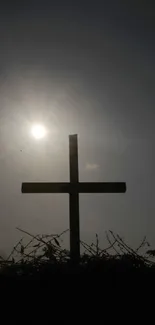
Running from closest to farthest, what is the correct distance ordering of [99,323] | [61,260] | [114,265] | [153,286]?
[99,323], [153,286], [114,265], [61,260]

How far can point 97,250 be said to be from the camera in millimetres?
4715

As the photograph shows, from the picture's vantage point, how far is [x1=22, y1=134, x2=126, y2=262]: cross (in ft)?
21.2

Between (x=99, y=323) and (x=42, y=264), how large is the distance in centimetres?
116

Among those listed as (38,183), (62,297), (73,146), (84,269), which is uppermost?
(73,146)

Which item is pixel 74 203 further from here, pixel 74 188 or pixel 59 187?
pixel 59 187

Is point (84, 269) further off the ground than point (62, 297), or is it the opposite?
point (84, 269)

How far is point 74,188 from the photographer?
677cm

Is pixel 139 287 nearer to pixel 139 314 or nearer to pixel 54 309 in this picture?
pixel 139 314

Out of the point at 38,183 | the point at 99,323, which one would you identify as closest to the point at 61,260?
the point at 99,323

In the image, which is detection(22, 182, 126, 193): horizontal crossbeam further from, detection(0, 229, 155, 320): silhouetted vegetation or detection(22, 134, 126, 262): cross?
detection(0, 229, 155, 320): silhouetted vegetation

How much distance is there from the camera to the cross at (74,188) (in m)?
6.45

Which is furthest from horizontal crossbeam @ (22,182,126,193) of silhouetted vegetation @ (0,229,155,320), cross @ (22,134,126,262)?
silhouetted vegetation @ (0,229,155,320)

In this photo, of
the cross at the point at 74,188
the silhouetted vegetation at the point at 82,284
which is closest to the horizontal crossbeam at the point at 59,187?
the cross at the point at 74,188

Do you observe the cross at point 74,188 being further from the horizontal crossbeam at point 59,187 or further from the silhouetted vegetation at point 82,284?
the silhouetted vegetation at point 82,284
